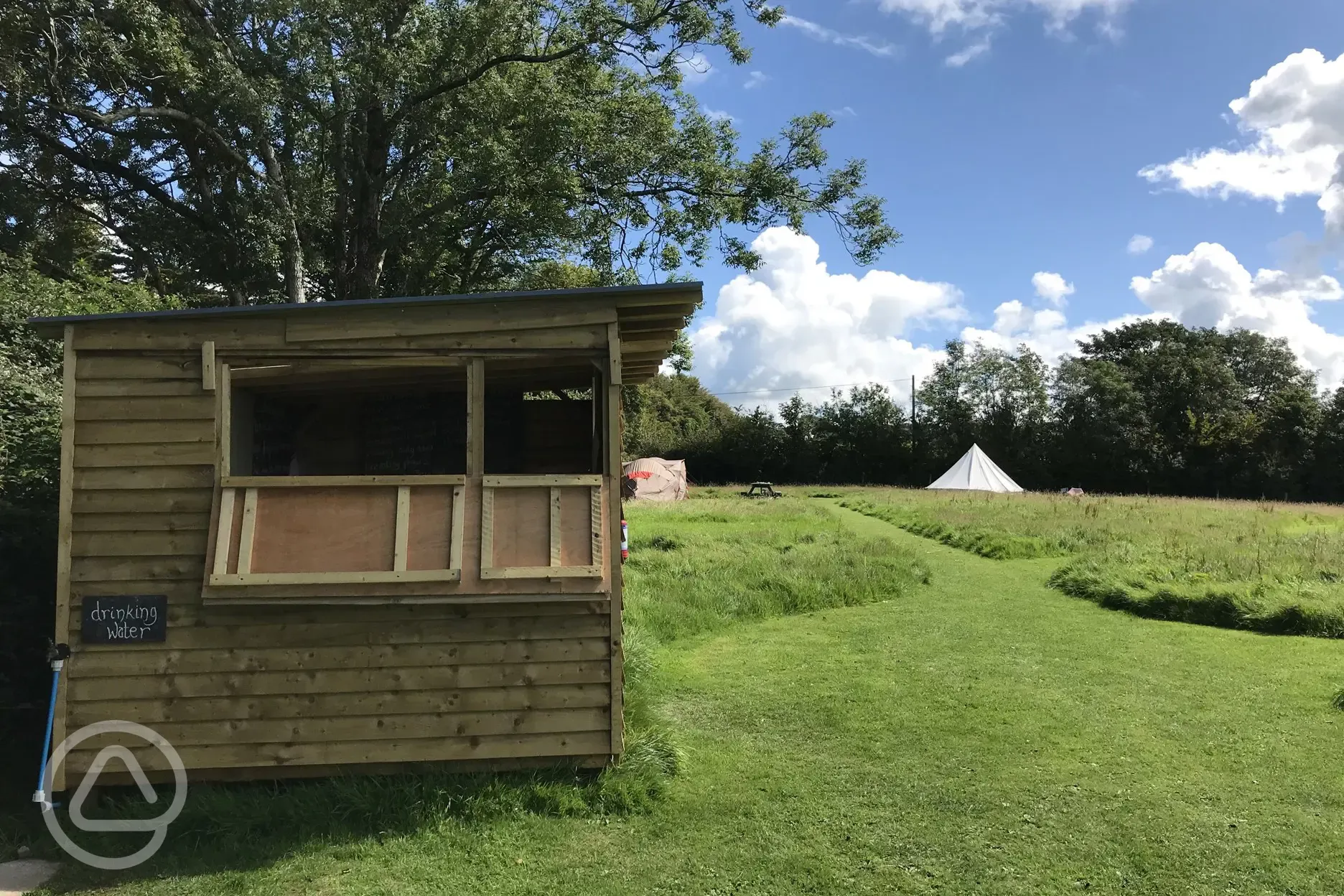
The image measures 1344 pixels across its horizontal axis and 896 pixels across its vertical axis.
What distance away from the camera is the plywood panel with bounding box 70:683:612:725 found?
4914 mm

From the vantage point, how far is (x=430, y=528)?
4.99 m

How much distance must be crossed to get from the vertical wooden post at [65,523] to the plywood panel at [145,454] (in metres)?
0.07

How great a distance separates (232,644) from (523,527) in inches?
75.7

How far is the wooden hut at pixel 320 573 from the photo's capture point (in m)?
4.91

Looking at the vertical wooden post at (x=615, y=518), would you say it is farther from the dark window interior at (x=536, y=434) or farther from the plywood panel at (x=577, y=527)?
the dark window interior at (x=536, y=434)

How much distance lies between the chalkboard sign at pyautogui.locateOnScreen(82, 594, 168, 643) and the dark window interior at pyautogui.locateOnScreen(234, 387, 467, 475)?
269 centimetres

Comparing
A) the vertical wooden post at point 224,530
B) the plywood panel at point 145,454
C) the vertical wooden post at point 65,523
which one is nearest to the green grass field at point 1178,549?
the vertical wooden post at point 224,530

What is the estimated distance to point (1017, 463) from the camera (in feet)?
146

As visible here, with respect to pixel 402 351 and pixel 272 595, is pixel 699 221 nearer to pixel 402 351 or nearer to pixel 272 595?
pixel 402 351

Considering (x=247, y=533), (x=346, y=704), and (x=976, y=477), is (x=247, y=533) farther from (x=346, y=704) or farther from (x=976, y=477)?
(x=976, y=477)

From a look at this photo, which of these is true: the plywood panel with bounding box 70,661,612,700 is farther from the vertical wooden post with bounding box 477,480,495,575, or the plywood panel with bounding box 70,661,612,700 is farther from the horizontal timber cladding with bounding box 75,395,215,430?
the horizontal timber cladding with bounding box 75,395,215,430

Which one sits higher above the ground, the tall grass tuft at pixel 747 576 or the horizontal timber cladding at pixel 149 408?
the horizontal timber cladding at pixel 149 408

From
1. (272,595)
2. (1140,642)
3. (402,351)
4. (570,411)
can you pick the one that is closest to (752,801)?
(272,595)

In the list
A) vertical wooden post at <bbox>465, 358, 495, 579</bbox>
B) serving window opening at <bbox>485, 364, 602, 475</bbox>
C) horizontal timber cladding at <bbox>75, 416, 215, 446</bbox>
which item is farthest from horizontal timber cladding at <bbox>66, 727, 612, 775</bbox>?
serving window opening at <bbox>485, 364, 602, 475</bbox>
